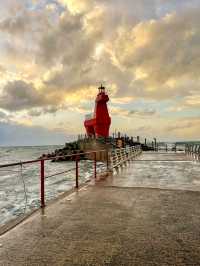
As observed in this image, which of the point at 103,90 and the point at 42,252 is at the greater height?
the point at 103,90

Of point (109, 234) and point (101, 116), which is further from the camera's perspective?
point (101, 116)

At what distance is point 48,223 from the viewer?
16.2 ft

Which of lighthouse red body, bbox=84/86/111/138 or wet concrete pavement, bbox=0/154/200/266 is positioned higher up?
lighthouse red body, bbox=84/86/111/138

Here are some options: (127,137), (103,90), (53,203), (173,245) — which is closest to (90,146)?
(103,90)

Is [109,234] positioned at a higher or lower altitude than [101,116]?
lower

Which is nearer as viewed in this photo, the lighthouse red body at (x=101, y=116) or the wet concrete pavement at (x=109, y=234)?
the wet concrete pavement at (x=109, y=234)

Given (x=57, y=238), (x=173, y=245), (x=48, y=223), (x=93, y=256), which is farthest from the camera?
(x=48, y=223)

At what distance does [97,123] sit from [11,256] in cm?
3684

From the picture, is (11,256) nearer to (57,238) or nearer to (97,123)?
(57,238)

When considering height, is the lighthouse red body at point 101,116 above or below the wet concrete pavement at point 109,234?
above

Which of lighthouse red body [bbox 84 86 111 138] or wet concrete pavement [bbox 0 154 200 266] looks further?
lighthouse red body [bbox 84 86 111 138]

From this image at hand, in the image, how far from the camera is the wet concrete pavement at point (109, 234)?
11.3 feet

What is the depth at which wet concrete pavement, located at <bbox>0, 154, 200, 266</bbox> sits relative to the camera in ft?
11.3

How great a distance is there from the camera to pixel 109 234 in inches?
168
